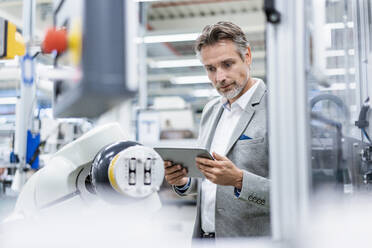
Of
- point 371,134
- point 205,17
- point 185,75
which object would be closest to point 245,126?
point 371,134

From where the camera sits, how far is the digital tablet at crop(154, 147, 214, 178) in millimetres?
1307

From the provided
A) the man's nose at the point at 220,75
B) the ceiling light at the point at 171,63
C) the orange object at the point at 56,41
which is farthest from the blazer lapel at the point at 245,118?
the ceiling light at the point at 171,63

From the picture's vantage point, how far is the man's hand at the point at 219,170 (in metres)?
1.33

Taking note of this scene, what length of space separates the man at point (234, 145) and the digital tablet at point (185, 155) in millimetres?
29

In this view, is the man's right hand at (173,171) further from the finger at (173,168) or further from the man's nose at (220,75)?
the man's nose at (220,75)

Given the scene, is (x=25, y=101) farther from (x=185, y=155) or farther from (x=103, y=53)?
(x=103, y=53)

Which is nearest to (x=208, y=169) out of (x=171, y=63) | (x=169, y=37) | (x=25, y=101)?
(x=25, y=101)

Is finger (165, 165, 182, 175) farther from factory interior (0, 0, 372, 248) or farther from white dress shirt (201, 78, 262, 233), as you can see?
white dress shirt (201, 78, 262, 233)

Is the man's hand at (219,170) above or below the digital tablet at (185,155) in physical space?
below

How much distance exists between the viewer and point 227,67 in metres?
1.61

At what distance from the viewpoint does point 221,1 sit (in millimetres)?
7254

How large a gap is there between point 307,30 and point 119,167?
0.44m

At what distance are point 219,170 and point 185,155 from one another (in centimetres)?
12

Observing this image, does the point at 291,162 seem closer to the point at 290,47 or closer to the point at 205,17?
the point at 290,47
